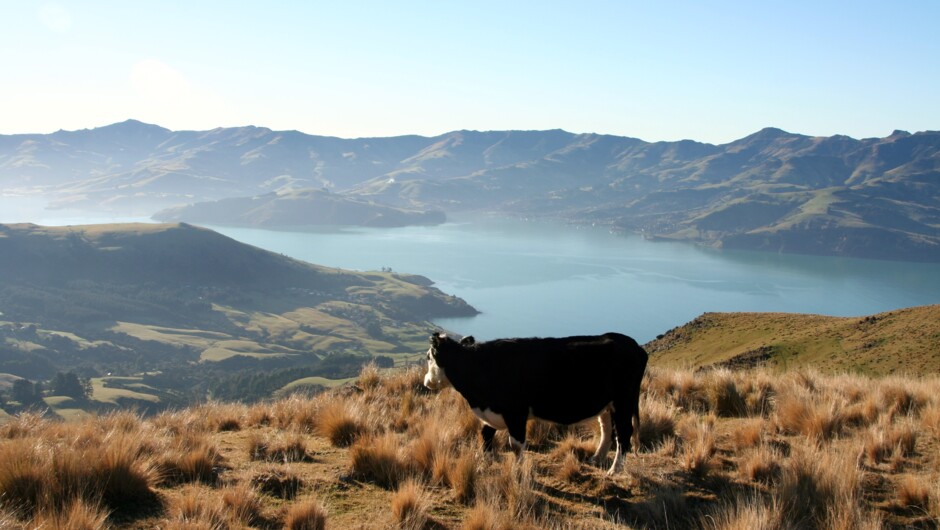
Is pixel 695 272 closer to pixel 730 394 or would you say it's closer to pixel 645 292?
pixel 645 292

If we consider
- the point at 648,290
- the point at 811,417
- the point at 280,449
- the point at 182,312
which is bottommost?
the point at 182,312

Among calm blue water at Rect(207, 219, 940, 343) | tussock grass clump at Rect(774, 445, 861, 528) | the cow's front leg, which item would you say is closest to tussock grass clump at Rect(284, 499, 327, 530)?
the cow's front leg

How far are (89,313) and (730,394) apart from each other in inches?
6453

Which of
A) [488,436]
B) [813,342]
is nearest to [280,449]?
[488,436]

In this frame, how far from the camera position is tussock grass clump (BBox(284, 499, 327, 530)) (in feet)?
15.5

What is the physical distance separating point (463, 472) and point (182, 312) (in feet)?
545

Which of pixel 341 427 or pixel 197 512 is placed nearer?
pixel 197 512

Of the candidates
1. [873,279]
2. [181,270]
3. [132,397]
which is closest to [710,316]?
[132,397]

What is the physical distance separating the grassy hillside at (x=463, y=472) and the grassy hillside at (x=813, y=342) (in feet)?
28.4

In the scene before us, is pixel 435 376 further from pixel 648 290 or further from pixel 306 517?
pixel 648 290

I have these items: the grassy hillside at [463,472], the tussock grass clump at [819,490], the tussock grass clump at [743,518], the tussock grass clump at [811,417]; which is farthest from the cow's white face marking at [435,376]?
the tussock grass clump at [811,417]

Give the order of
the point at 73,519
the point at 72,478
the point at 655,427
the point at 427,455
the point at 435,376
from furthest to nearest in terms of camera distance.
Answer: the point at 655,427 < the point at 435,376 < the point at 427,455 < the point at 72,478 < the point at 73,519

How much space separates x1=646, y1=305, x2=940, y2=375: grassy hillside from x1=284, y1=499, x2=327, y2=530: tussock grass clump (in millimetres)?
12589

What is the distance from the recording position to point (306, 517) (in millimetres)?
4789
